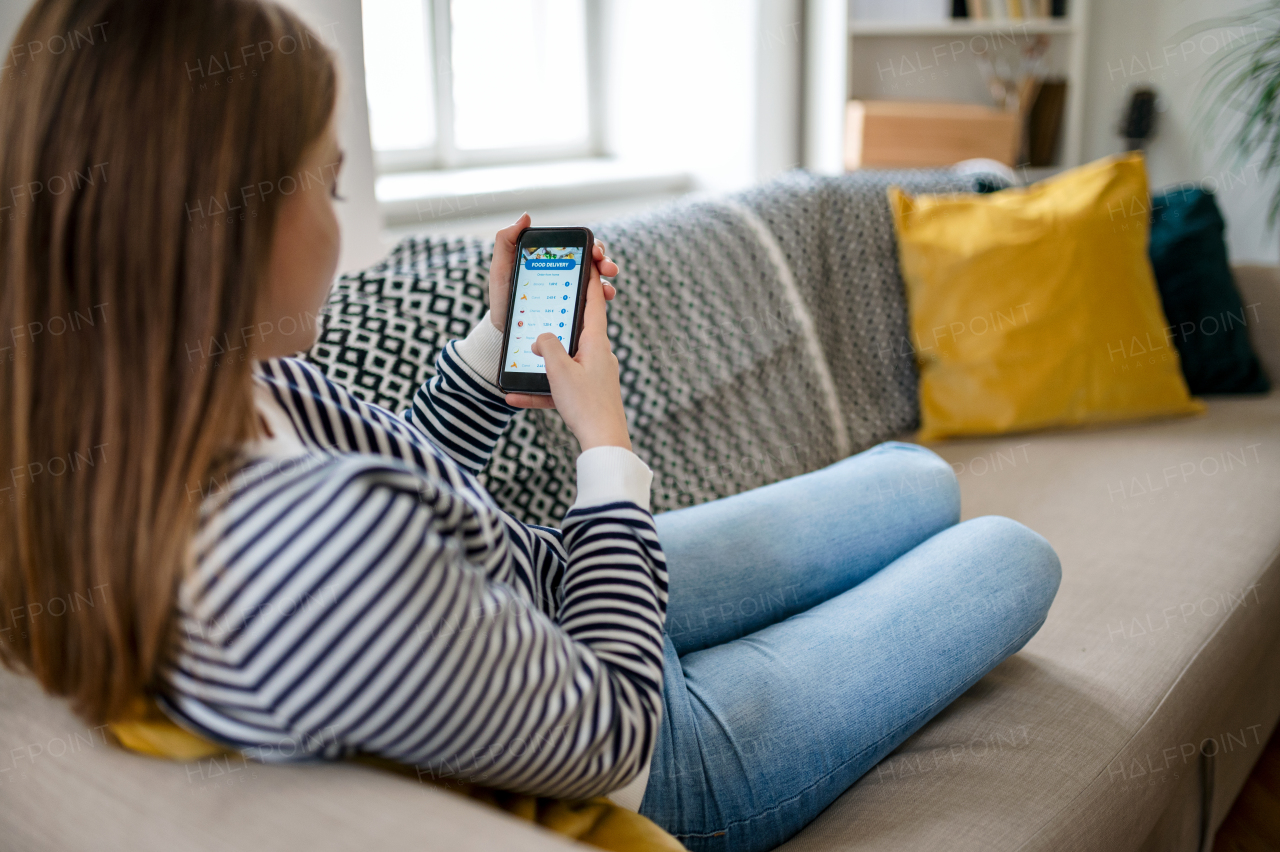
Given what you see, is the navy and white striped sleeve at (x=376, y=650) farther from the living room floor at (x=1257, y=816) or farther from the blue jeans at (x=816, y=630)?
the living room floor at (x=1257, y=816)

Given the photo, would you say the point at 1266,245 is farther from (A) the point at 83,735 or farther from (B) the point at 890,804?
(A) the point at 83,735

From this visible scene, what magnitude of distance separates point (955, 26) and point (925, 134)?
0.30m

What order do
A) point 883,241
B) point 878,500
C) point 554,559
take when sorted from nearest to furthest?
1. point 554,559
2. point 878,500
3. point 883,241

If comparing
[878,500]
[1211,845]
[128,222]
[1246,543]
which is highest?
[128,222]

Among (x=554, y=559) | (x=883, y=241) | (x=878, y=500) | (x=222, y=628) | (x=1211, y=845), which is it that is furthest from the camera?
(x=883, y=241)

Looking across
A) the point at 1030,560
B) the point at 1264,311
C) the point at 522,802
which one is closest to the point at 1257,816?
the point at 1030,560

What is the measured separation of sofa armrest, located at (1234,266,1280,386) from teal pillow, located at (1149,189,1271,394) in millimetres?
67

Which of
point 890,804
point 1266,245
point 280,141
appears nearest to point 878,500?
point 890,804

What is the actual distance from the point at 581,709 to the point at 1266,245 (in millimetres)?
2849

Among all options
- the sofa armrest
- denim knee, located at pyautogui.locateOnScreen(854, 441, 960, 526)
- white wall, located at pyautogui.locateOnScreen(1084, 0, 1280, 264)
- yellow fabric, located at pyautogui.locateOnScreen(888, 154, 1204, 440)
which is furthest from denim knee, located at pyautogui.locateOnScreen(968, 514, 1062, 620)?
white wall, located at pyautogui.locateOnScreen(1084, 0, 1280, 264)

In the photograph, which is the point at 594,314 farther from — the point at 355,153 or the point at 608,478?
the point at 355,153

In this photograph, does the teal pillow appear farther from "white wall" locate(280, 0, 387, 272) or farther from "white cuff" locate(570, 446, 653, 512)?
"white cuff" locate(570, 446, 653, 512)

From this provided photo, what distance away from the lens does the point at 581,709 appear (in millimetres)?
539

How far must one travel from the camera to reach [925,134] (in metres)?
2.51
